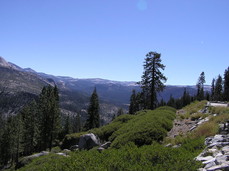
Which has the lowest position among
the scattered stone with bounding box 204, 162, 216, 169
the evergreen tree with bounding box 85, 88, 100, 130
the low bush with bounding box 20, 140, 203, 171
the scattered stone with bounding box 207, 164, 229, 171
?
the evergreen tree with bounding box 85, 88, 100, 130

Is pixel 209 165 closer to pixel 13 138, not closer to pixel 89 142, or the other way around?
pixel 89 142

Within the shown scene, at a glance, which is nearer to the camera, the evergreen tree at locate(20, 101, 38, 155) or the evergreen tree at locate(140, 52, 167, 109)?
the evergreen tree at locate(140, 52, 167, 109)

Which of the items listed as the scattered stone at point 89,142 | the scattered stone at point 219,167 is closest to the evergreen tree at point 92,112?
the scattered stone at point 89,142

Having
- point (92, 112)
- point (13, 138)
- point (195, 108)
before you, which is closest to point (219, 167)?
point (195, 108)

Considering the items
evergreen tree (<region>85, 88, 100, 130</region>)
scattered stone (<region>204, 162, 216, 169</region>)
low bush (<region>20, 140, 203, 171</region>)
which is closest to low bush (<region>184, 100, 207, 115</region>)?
low bush (<region>20, 140, 203, 171</region>)

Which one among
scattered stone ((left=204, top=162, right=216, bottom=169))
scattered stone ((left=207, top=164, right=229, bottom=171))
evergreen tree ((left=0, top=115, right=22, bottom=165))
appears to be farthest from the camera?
evergreen tree ((left=0, top=115, right=22, bottom=165))

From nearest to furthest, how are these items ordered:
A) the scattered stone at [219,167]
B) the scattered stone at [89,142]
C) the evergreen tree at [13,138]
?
the scattered stone at [219,167] < the scattered stone at [89,142] < the evergreen tree at [13,138]

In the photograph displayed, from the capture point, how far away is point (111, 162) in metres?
6.95

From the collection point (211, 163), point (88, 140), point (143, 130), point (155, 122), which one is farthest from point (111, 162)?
point (88, 140)

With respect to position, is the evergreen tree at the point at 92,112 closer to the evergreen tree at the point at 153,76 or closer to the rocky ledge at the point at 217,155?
the evergreen tree at the point at 153,76

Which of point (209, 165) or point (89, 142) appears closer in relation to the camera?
point (209, 165)

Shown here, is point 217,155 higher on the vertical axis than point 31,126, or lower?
higher

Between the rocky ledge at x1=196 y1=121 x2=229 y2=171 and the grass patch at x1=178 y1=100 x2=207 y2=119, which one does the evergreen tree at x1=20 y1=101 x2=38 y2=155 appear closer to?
the grass patch at x1=178 y1=100 x2=207 y2=119

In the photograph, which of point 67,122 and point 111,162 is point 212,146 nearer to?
point 111,162
